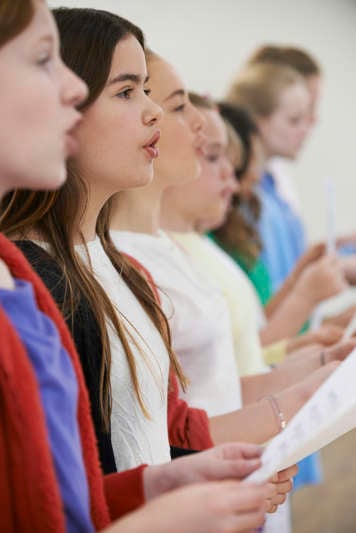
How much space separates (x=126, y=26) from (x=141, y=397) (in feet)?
1.05

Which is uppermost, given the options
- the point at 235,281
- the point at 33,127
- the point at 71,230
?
the point at 33,127

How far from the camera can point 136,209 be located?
115 centimetres

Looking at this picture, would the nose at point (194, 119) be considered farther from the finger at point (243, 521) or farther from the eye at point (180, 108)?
the finger at point (243, 521)

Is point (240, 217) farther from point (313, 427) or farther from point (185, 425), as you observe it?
point (313, 427)

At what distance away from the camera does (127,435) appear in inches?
34.4

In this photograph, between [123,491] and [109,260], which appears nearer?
[123,491]

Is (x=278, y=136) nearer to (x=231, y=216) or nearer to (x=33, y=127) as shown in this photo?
(x=231, y=216)

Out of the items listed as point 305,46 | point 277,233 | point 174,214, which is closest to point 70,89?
point 174,214

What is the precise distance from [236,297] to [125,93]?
0.74 m

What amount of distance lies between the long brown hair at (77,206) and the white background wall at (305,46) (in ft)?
7.45

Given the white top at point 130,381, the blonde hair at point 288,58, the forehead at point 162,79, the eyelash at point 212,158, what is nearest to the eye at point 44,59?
the white top at point 130,381

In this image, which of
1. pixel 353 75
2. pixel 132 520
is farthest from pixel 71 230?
pixel 353 75

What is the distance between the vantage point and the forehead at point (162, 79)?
103 centimetres

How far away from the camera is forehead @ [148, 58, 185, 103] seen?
3.39ft
